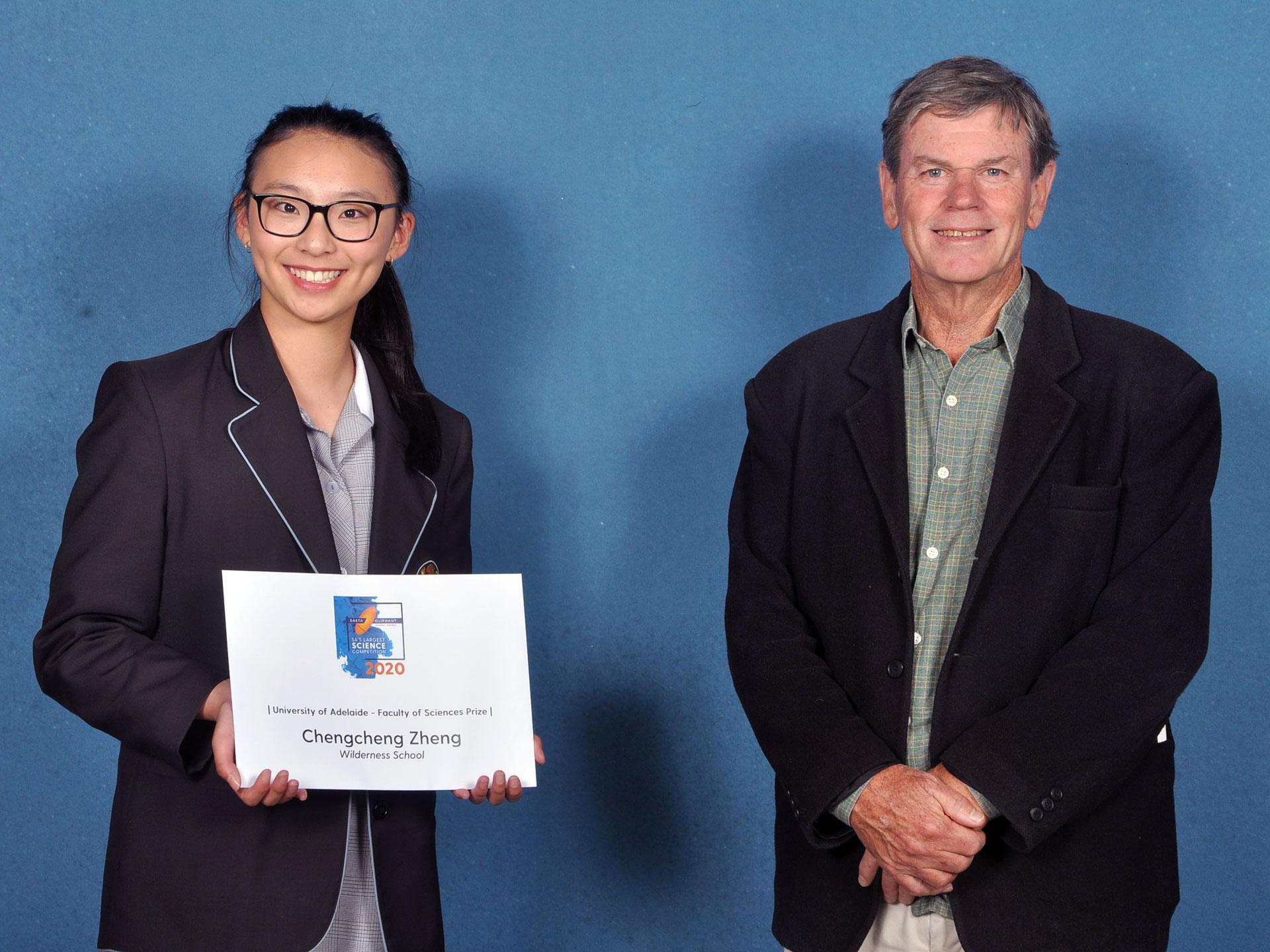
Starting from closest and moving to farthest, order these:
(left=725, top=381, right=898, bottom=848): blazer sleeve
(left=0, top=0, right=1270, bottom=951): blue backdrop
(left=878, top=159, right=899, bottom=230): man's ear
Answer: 1. (left=725, top=381, right=898, bottom=848): blazer sleeve
2. (left=878, top=159, right=899, bottom=230): man's ear
3. (left=0, top=0, right=1270, bottom=951): blue backdrop

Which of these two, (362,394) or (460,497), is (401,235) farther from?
(460,497)

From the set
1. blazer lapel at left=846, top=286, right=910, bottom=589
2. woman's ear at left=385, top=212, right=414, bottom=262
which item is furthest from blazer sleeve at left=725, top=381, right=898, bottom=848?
woman's ear at left=385, top=212, right=414, bottom=262

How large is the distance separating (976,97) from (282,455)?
1.05 metres

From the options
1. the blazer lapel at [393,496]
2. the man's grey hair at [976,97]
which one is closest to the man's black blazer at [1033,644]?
the man's grey hair at [976,97]

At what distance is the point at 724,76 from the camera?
8.38ft

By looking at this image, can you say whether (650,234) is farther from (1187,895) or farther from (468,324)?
(1187,895)

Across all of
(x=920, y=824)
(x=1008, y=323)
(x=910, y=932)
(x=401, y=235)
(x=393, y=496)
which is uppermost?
(x=401, y=235)

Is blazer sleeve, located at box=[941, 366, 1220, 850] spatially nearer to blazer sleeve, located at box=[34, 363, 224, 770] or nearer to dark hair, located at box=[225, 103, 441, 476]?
dark hair, located at box=[225, 103, 441, 476]

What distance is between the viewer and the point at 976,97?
1757 mm

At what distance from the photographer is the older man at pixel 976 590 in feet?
5.27

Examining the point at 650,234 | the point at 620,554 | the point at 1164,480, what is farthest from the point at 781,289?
the point at 1164,480

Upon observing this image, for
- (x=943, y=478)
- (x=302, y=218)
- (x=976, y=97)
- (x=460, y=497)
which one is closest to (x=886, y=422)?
(x=943, y=478)

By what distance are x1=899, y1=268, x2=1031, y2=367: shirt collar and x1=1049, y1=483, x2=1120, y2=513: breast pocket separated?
0.70 ft

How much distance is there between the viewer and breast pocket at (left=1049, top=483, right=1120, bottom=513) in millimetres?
1667
